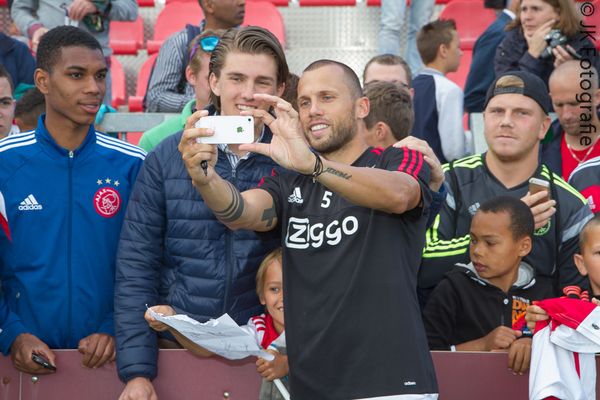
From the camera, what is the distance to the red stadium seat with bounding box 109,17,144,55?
417 inches

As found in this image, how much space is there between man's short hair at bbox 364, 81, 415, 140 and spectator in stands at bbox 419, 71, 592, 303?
370 millimetres

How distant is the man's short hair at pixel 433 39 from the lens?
7.77 meters

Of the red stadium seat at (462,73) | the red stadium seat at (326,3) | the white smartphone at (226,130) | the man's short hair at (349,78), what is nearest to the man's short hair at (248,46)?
the man's short hair at (349,78)

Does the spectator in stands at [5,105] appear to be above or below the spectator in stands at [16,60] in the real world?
Result: below

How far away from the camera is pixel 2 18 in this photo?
1072cm

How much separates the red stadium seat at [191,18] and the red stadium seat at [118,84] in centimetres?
42

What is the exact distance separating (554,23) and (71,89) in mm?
3997

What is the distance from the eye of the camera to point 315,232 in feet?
11.4

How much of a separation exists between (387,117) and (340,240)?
5.86ft

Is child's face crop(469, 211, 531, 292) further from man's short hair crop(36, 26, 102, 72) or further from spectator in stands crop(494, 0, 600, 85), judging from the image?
spectator in stands crop(494, 0, 600, 85)

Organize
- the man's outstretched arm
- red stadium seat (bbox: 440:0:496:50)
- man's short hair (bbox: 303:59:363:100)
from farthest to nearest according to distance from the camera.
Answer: red stadium seat (bbox: 440:0:496:50) < man's short hair (bbox: 303:59:363:100) < the man's outstretched arm

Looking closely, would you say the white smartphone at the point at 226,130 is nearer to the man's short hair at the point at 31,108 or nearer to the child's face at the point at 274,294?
the child's face at the point at 274,294

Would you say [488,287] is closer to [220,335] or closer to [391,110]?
[391,110]

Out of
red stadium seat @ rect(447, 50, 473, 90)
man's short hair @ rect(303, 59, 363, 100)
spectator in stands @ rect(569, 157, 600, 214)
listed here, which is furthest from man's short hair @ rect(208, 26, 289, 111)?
red stadium seat @ rect(447, 50, 473, 90)
